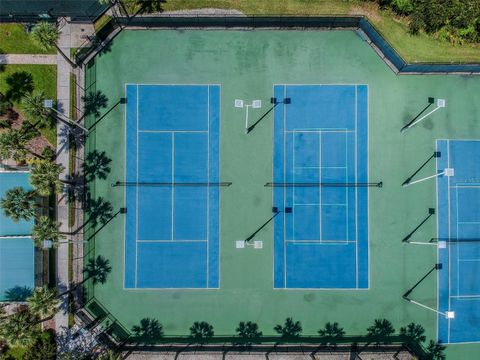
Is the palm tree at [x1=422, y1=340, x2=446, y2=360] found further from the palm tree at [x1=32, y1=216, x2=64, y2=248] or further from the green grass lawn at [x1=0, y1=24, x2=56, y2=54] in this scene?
the green grass lawn at [x1=0, y1=24, x2=56, y2=54]

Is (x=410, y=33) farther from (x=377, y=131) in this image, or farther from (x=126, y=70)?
(x=126, y=70)

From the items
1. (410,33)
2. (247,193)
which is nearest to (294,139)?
(247,193)

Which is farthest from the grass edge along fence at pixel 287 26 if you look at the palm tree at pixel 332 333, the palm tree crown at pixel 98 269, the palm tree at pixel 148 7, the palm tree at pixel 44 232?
the palm tree at pixel 332 333

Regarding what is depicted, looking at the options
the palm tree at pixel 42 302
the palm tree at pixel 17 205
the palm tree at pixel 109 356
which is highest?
the palm tree at pixel 17 205

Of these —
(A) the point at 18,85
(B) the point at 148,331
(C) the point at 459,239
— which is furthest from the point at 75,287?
(C) the point at 459,239

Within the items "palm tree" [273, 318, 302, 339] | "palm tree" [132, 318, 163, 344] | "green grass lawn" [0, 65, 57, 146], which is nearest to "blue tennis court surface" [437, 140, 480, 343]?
"palm tree" [273, 318, 302, 339]

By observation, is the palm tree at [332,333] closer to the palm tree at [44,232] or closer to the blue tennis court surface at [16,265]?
the palm tree at [44,232]
